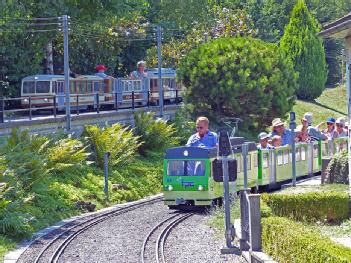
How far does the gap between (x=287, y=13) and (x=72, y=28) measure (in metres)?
51.1

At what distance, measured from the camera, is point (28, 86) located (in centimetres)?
4634

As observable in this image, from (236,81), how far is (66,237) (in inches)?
895

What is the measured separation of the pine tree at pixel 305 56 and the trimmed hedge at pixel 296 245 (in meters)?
46.8

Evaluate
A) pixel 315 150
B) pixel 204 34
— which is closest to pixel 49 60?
pixel 204 34

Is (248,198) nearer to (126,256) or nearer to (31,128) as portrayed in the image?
(126,256)

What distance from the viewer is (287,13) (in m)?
94.1

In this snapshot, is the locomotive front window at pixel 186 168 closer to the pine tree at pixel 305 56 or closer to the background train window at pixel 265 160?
the background train window at pixel 265 160

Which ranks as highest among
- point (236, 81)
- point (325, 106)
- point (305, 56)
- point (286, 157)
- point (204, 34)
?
point (204, 34)

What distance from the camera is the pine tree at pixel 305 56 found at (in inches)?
2484

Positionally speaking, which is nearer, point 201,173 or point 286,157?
point 201,173

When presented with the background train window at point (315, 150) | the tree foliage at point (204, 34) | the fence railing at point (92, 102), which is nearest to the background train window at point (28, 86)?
the fence railing at point (92, 102)

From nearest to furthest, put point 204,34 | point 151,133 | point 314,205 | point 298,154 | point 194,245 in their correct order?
point 314,205 < point 194,245 < point 298,154 < point 151,133 < point 204,34

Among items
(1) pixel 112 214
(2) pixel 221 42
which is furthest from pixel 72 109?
(1) pixel 112 214

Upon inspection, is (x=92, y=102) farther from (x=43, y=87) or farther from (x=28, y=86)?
(x=28, y=86)
